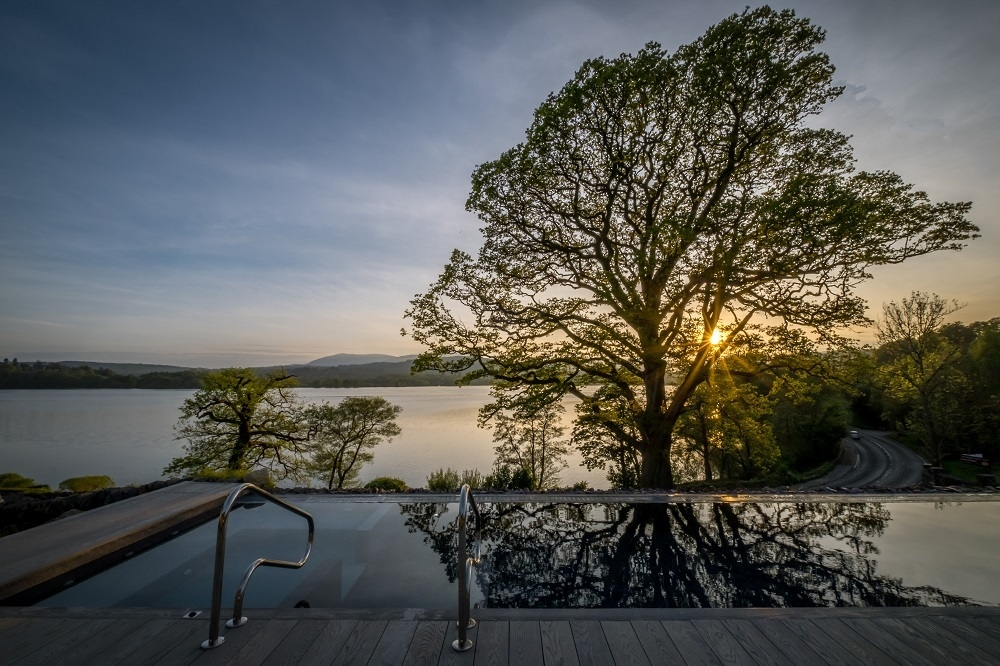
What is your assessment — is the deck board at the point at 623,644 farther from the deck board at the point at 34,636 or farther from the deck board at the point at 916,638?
the deck board at the point at 34,636

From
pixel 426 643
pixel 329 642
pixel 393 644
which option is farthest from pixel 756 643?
pixel 329 642

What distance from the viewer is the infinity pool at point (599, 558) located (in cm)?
322

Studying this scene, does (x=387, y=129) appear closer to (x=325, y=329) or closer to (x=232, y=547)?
(x=232, y=547)

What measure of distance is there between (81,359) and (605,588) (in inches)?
3162

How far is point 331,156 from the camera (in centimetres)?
961

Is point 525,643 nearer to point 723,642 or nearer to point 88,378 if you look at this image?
point 723,642

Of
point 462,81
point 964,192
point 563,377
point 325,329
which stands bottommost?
point 563,377

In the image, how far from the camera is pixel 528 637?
2.60 metres

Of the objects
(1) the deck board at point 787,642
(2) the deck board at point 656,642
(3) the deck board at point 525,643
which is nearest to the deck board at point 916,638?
(1) the deck board at point 787,642

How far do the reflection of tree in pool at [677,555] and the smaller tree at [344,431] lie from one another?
816 inches

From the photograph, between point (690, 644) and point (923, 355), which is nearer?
point (690, 644)

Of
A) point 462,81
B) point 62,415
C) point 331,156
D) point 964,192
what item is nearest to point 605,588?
point 462,81

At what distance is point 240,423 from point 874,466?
37.8 m

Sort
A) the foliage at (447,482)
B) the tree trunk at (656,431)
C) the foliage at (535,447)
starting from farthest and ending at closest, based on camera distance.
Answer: the foliage at (535,447) < the tree trunk at (656,431) < the foliage at (447,482)
